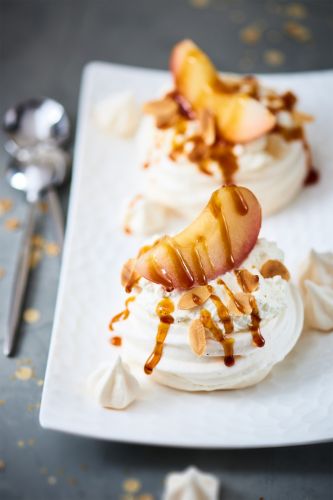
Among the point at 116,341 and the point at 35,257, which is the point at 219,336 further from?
the point at 35,257

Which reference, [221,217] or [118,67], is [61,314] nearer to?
[221,217]

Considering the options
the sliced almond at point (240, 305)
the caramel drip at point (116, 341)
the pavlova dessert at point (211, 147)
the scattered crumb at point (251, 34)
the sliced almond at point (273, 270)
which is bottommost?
the caramel drip at point (116, 341)

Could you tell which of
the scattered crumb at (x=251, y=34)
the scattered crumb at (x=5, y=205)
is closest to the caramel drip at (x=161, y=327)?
the scattered crumb at (x=5, y=205)

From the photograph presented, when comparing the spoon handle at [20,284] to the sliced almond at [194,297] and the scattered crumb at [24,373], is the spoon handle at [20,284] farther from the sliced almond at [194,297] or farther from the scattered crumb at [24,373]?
the sliced almond at [194,297]

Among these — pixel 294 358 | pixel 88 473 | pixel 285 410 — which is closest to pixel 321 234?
pixel 294 358

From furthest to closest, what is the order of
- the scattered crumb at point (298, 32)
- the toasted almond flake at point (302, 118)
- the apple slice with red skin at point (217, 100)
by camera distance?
the scattered crumb at point (298, 32) < the toasted almond flake at point (302, 118) < the apple slice with red skin at point (217, 100)

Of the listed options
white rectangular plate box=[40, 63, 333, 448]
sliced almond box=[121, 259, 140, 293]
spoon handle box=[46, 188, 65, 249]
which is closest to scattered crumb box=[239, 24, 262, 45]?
white rectangular plate box=[40, 63, 333, 448]

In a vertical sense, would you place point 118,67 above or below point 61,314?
above
